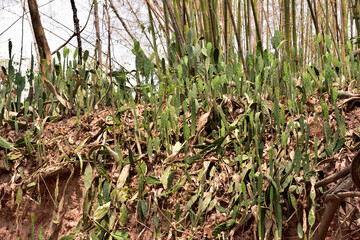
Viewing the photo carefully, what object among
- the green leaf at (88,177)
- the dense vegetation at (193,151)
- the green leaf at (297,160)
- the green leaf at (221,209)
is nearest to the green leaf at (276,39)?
the dense vegetation at (193,151)

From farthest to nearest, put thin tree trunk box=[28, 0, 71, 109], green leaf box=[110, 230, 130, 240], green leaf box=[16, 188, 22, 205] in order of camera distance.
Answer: thin tree trunk box=[28, 0, 71, 109] < green leaf box=[16, 188, 22, 205] < green leaf box=[110, 230, 130, 240]

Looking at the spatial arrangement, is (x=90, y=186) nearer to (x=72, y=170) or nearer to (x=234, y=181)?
(x=72, y=170)

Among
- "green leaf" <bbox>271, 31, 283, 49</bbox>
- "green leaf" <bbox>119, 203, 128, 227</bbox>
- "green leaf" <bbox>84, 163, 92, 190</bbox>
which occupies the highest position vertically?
"green leaf" <bbox>271, 31, 283, 49</bbox>

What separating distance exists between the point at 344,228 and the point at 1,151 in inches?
47.4

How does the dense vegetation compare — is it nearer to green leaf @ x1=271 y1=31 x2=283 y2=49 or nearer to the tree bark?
green leaf @ x1=271 y1=31 x2=283 y2=49

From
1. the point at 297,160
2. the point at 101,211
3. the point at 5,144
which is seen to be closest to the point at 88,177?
the point at 101,211

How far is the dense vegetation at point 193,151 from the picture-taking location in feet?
3.97

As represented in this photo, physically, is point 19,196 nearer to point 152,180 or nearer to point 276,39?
point 152,180

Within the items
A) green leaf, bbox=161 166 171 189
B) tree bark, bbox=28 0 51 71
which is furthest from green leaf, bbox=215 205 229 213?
tree bark, bbox=28 0 51 71

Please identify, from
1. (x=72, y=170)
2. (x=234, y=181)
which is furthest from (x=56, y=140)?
(x=234, y=181)

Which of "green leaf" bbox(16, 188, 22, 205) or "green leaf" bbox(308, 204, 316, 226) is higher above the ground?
"green leaf" bbox(16, 188, 22, 205)

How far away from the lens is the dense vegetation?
1.21m

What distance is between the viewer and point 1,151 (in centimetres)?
154

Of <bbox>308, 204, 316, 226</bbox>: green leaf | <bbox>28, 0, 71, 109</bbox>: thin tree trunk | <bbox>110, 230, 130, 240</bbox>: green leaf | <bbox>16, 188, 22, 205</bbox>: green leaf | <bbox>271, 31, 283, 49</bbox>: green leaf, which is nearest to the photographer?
<bbox>308, 204, 316, 226</bbox>: green leaf
